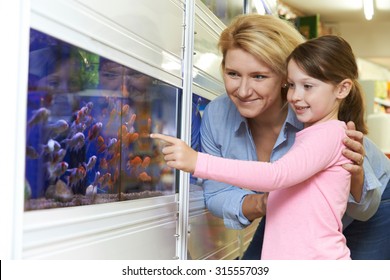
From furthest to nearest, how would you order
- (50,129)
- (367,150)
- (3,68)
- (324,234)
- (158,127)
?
(367,150) → (158,127) → (324,234) → (50,129) → (3,68)

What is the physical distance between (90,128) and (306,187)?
0.55 meters

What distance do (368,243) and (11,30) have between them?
1.42 meters

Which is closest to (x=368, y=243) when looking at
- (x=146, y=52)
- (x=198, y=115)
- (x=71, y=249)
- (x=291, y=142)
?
(x=291, y=142)

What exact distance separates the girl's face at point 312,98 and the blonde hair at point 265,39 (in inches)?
7.3

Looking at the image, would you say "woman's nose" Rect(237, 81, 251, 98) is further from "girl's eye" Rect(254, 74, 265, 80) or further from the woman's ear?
the woman's ear

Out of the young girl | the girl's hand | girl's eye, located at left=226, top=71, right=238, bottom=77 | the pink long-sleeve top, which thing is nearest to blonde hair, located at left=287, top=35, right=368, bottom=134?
the young girl

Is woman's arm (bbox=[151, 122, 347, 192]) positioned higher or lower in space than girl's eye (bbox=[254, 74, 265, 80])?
lower

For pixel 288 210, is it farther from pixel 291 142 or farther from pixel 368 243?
pixel 368 243

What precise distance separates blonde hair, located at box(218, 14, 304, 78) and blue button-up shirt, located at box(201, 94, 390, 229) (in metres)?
0.17

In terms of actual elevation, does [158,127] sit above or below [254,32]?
below

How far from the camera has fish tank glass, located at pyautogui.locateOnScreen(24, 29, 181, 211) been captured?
103cm

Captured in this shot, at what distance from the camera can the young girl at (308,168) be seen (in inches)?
51.6

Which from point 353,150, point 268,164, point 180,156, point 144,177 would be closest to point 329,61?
point 353,150

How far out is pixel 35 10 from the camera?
3.19ft
